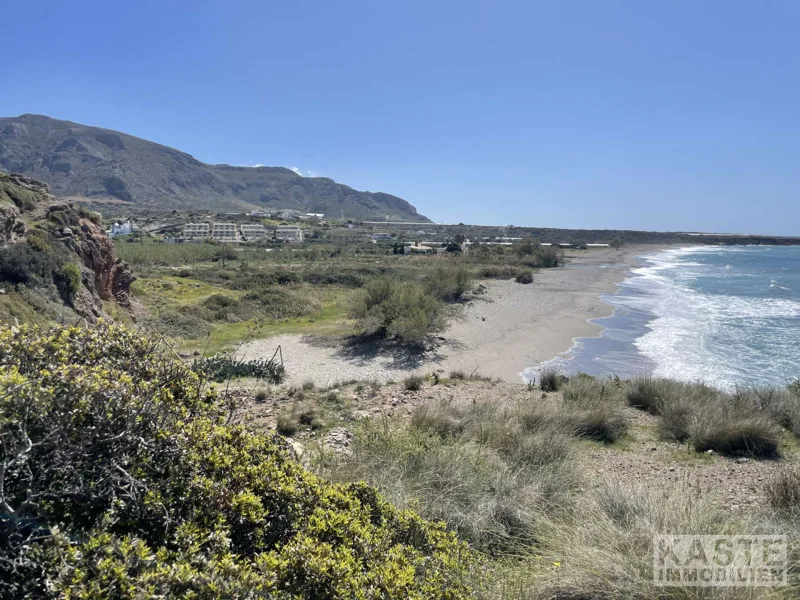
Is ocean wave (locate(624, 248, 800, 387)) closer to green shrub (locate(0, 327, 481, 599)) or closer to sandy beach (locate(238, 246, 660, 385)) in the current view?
sandy beach (locate(238, 246, 660, 385))

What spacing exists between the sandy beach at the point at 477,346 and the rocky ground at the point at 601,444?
3.34 metres

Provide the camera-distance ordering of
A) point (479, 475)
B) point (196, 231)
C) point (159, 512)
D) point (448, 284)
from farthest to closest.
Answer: point (196, 231)
point (448, 284)
point (479, 475)
point (159, 512)

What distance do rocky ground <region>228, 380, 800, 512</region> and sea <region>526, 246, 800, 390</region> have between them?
6048 millimetres

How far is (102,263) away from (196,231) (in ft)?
219

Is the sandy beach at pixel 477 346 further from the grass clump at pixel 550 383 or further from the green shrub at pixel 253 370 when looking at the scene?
the grass clump at pixel 550 383

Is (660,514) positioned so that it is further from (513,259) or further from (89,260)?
(513,259)

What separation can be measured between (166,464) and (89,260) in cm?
1519

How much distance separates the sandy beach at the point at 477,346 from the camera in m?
14.5

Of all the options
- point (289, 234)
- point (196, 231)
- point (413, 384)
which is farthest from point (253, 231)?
point (413, 384)

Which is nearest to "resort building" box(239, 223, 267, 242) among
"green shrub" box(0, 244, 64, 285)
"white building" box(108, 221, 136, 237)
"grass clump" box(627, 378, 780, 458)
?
"white building" box(108, 221, 136, 237)

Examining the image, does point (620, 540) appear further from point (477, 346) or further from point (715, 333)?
point (715, 333)

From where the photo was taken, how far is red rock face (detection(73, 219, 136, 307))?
1427cm

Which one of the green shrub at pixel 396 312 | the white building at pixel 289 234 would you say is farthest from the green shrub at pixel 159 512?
the white building at pixel 289 234

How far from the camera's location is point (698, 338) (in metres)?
18.9
